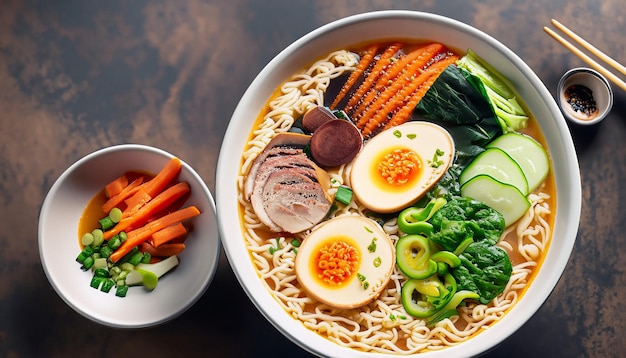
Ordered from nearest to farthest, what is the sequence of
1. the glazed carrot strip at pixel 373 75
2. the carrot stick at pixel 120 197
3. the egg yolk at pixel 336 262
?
the egg yolk at pixel 336 262, the glazed carrot strip at pixel 373 75, the carrot stick at pixel 120 197

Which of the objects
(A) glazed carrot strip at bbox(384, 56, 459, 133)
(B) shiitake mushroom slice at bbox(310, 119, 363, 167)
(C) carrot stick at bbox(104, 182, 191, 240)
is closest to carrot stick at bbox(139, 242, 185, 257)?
(C) carrot stick at bbox(104, 182, 191, 240)

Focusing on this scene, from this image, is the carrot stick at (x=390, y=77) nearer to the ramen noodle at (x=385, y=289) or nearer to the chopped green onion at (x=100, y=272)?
the ramen noodle at (x=385, y=289)

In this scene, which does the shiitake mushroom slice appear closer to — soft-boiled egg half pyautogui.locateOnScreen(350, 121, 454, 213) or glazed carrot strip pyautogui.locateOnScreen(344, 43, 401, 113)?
soft-boiled egg half pyautogui.locateOnScreen(350, 121, 454, 213)

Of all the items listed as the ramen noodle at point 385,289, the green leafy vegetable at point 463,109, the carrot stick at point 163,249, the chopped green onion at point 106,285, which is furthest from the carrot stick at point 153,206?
the green leafy vegetable at point 463,109

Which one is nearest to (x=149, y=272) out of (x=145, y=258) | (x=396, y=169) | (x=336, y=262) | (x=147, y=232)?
(x=145, y=258)

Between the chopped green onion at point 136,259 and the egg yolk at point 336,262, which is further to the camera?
the chopped green onion at point 136,259

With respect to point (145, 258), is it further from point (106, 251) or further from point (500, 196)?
point (500, 196)
